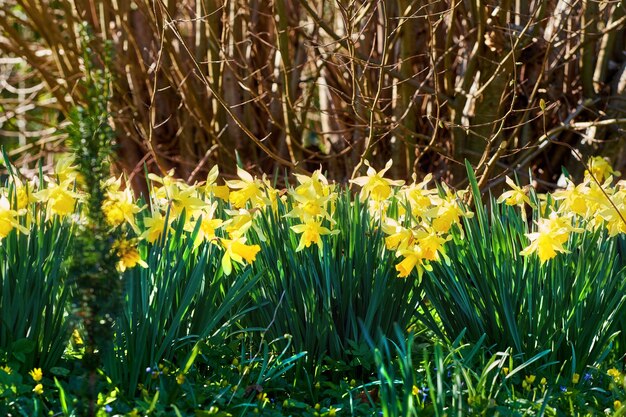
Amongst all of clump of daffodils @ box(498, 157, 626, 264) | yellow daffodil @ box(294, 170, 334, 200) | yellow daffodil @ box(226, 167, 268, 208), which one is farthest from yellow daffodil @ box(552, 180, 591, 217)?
yellow daffodil @ box(226, 167, 268, 208)

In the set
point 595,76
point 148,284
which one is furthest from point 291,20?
point 148,284

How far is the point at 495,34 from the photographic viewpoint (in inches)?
160

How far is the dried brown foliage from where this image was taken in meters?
4.11

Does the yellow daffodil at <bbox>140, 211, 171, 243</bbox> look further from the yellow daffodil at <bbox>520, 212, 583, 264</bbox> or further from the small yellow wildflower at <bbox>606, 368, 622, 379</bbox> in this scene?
the small yellow wildflower at <bbox>606, 368, 622, 379</bbox>

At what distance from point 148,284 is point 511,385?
1.07m

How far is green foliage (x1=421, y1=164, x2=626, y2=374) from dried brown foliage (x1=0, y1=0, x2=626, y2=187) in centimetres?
94

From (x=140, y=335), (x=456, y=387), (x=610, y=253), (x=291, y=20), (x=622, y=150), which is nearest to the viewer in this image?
(x=456, y=387)

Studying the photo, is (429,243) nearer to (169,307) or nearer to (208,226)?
(208,226)

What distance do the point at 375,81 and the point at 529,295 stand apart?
2.38 metres

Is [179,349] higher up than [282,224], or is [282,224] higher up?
[282,224]

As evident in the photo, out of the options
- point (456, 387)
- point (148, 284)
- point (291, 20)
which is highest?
point (291, 20)

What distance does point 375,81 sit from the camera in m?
4.73

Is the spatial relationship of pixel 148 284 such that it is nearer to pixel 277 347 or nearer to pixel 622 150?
pixel 277 347

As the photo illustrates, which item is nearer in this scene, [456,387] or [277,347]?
[456,387]
